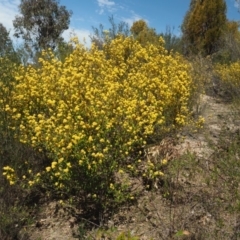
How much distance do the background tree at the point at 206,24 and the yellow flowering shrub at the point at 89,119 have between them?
1400 cm

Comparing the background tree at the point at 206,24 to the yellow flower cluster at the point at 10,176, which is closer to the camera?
the yellow flower cluster at the point at 10,176

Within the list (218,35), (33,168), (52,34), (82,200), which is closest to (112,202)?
(82,200)

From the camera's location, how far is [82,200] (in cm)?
453

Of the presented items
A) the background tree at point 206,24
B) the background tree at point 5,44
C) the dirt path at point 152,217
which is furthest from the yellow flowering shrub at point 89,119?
the background tree at point 206,24

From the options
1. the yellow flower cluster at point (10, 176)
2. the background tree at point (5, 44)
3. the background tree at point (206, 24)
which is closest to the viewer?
the yellow flower cluster at point (10, 176)

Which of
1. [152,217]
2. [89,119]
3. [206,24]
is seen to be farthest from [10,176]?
[206,24]

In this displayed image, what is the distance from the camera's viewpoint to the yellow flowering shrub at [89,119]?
13.0 ft

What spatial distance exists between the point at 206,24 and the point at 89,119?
1670 cm

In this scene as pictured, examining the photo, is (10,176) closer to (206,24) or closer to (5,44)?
(5,44)

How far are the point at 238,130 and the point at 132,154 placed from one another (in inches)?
75.3

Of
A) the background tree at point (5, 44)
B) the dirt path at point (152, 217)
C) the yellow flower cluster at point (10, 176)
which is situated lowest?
the dirt path at point (152, 217)

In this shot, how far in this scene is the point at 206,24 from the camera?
63.3 feet

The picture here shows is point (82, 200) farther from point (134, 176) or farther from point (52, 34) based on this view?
point (52, 34)

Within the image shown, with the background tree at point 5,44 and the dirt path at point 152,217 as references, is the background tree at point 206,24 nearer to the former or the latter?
the background tree at point 5,44
